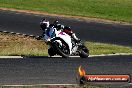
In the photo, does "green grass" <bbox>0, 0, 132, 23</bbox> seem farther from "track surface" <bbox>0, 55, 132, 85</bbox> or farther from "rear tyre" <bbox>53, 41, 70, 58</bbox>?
"track surface" <bbox>0, 55, 132, 85</bbox>

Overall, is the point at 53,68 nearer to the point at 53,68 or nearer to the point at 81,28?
the point at 53,68

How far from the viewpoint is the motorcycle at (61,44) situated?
18156mm

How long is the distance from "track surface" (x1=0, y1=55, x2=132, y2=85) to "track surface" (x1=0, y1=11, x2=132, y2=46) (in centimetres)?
1119

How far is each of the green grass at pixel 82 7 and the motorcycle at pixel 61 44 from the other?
65.1 feet

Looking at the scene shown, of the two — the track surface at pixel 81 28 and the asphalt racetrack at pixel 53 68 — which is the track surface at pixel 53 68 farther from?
the track surface at pixel 81 28

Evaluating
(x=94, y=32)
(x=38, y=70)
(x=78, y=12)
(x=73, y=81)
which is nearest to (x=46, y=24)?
(x=38, y=70)

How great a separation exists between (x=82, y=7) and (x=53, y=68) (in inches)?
1067

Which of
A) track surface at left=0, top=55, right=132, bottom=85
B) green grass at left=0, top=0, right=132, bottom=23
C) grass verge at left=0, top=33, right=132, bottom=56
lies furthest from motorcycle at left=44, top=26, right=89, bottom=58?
green grass at left=0, top=0, right=132, bottom=23

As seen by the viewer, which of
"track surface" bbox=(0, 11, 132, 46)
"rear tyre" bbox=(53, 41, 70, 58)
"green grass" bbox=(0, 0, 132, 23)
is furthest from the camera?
"green grass" bbox=(0, 0, 132, 23)

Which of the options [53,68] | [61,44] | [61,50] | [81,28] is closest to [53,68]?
[53,68]

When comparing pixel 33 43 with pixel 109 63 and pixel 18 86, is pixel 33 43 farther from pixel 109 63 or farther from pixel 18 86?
pixel 18 86

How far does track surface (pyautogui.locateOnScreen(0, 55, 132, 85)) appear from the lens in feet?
45.2

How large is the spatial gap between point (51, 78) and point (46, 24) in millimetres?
4581

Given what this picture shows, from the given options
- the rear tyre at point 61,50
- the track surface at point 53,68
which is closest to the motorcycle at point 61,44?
the rear tyre at point 61,50
